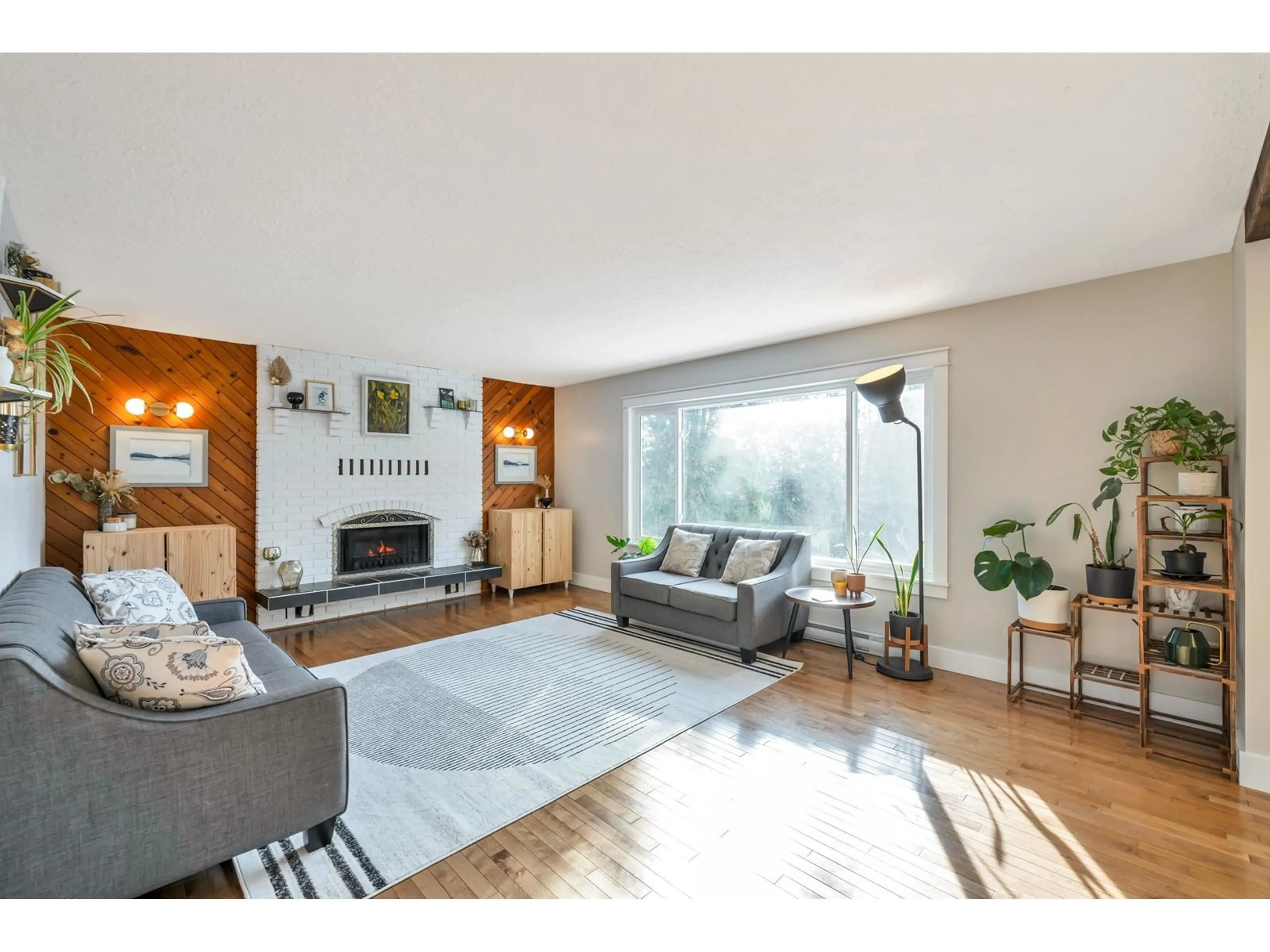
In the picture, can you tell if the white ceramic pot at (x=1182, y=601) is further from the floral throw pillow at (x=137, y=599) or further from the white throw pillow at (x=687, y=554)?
the floral throw pillow at (x=137, y=599)

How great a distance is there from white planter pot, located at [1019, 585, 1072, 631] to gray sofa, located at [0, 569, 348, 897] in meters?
3.53

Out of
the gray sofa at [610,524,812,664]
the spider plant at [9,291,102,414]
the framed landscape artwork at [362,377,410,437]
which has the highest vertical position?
the framed landscape artwork at [362,377,410,437]

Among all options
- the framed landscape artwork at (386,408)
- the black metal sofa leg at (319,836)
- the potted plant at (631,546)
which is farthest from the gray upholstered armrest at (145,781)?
the framed landscape artwork at (386,408)

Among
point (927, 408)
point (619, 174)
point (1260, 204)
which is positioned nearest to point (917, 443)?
point (927, 408)

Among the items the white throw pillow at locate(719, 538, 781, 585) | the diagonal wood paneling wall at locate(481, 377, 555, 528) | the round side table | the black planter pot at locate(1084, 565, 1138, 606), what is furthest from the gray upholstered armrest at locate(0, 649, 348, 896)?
the diagonal wood paneling wall at locate(481, 377, 555, 528)

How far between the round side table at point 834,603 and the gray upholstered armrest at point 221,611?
11.4ft

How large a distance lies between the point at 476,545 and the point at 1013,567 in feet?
16.3

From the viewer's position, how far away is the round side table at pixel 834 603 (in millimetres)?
3539

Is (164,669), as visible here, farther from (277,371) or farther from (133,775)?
(277,371)

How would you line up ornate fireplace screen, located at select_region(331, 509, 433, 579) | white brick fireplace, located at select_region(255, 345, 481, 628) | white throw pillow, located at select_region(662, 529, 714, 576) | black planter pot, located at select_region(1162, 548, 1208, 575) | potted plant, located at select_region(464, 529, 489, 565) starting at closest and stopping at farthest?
black planter pot, located at select_region(1162, 548, 1208, 575) < white throw pillow, located at select_region(662, 529, 714, 576) < white brick fireplace, located at select_region(255, 345, 481, 628) < ornate fireplace screen, located at select_region(331, 509, 433, 579) < potted plant, located at select_region(464, 529, 489, 565)

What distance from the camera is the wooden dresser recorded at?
12.4 ft

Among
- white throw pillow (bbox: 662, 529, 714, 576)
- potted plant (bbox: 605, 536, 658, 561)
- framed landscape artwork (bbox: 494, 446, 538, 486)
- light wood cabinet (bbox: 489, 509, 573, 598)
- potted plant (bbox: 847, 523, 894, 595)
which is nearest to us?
potted plant (bbox: 847, 523, 894, 595)

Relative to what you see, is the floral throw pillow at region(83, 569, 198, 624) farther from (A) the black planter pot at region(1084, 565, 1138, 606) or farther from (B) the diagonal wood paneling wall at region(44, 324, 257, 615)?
(A) the black planter pot at region(1084, 565, 1138, 606)
